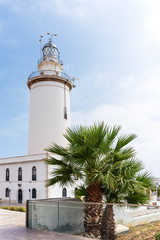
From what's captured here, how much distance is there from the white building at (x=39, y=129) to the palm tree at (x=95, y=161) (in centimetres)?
1709

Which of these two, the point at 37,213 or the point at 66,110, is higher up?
the point at 66,110

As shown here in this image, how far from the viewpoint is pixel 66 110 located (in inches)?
1221

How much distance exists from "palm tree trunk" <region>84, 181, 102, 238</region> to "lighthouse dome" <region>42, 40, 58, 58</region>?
26227 mm

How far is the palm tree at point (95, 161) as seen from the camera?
9.23 metres

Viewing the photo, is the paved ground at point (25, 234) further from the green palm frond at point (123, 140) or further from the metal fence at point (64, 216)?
the green palm frond at point (123, 140)

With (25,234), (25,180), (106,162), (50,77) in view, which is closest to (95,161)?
(106,162)

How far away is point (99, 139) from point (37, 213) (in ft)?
13.3

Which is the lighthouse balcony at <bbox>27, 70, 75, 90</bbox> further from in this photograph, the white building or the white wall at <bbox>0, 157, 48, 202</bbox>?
the white wall at <bbox>0, 157, 48, 202</bbox>

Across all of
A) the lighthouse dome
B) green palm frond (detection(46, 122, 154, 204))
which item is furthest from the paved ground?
the lighthouse dome

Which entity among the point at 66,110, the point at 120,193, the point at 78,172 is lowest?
the point at 120,193

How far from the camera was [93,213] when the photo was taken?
30.2 feet

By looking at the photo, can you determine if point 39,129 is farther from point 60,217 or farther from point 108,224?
point 108,224

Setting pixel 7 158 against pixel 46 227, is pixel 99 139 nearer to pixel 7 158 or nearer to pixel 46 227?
pixel 46 227

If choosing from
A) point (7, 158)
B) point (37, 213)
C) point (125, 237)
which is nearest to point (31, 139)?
point (7, 158)
